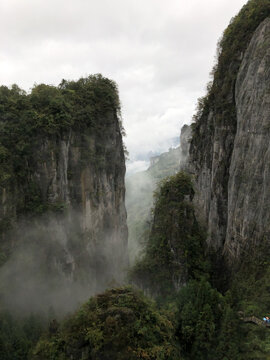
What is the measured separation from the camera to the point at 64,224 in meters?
23.8

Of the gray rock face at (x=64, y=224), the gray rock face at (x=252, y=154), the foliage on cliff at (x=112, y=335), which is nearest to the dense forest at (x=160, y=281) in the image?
the foliage on cliff at (x=112, y=335)

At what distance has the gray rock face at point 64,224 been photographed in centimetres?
2042

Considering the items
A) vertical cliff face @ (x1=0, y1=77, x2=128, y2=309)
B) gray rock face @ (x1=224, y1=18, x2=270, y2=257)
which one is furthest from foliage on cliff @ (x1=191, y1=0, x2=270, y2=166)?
vertical cliff face @ (x1=0, y1=77, x2=128, y2=309)

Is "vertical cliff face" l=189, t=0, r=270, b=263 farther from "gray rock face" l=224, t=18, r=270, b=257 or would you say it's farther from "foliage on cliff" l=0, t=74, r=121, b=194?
"foliage on cliff" l=0, t=74, r=121, b=194

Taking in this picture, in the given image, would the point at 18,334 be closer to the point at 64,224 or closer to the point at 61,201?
the point at 64,224

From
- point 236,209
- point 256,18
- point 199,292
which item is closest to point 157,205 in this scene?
point 236,209

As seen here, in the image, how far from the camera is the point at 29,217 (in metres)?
21.4

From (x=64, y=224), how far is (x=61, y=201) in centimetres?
233

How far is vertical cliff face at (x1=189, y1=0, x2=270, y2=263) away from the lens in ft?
59.5

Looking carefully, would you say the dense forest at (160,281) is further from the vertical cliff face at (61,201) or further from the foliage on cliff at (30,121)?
the vertical cliff face at (61,201)

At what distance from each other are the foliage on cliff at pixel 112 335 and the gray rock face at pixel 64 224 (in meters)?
5.25

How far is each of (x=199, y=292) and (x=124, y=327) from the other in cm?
707

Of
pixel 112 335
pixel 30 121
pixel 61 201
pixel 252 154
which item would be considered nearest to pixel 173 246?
pixel 252 154

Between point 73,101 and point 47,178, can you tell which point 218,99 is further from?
point 47,178
